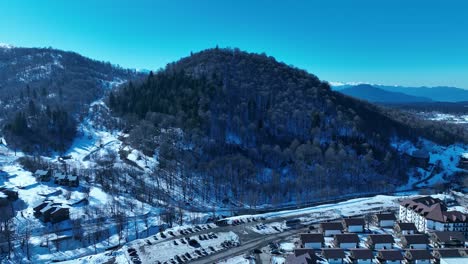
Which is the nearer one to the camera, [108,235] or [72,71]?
[108,235]

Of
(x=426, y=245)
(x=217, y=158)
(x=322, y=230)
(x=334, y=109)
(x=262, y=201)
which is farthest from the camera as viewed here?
(x=334, y=109)

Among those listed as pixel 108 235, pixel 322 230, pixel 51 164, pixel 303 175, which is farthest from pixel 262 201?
pixel 51 164

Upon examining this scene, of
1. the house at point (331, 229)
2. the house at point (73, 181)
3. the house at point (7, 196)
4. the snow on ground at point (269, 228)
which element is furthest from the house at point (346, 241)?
the house at point (7, 196)

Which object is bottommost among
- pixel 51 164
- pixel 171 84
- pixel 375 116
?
pixel 51 164

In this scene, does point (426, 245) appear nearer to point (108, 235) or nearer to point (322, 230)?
point (322, 230)

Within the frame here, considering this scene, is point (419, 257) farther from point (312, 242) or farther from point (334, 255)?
point (312, 242)

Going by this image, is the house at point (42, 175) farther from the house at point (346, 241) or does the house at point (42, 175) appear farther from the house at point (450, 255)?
the house at point (450, 255)

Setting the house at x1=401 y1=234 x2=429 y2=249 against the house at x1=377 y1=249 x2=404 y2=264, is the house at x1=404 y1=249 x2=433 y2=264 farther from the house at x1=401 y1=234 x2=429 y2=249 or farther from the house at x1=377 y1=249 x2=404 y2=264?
the house at x1=401 y1=234 x2=429 y2=249
